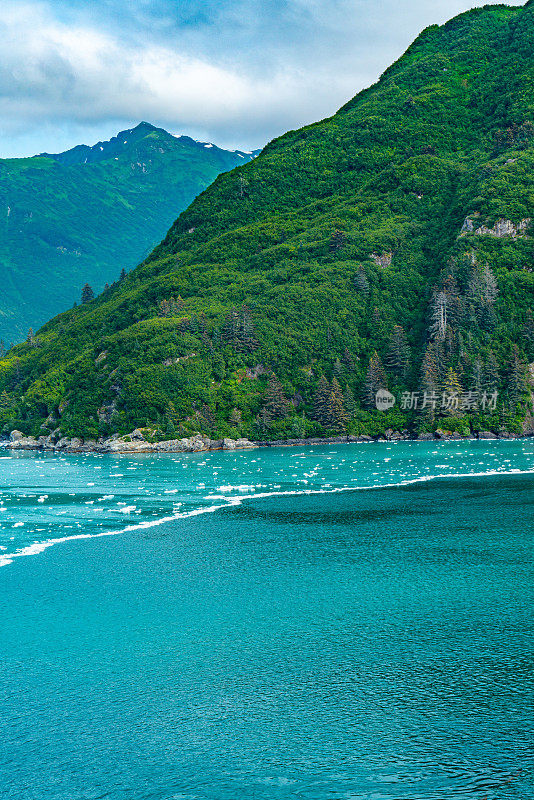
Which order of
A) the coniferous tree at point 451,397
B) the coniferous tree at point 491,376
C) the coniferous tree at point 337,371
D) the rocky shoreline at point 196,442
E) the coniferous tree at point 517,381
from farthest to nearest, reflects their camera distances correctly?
1. the coniferous tree at point 337,371
2. the coniferous tree at point 491,376
3. the coniferous tree at point 451,397
4. the coniferous tree at point 517,381
5. the rocky shoreline at point 196,442

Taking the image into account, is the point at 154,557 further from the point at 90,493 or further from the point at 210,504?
the point at 90,493

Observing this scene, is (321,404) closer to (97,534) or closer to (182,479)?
(182,479)

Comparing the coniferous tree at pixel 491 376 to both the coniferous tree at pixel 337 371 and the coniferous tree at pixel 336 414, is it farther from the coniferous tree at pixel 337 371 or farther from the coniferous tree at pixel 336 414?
the coniferous tree at pixel 337 371

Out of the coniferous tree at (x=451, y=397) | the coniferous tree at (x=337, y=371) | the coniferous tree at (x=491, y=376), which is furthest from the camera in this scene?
the coniferous tree at (x=337, y=371)

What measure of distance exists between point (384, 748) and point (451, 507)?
170 ft

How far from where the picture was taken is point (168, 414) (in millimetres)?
173250

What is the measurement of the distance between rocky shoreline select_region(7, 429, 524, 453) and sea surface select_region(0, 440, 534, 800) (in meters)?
93.2

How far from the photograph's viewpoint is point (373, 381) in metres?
189

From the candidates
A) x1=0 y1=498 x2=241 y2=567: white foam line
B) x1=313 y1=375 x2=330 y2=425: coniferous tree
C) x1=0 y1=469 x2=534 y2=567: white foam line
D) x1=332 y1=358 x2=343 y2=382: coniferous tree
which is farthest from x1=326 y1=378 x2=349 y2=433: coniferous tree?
x1=0 y1=498 x2=241 y2=567: white foam line

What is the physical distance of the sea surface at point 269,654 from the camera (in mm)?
23484

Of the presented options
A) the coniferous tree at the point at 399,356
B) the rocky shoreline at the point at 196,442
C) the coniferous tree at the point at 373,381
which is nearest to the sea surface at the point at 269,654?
the rocky shoreline at the point at 196,442

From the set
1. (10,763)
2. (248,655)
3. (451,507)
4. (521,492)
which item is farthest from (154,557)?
(521,492)

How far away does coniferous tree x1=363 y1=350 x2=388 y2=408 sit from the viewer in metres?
187

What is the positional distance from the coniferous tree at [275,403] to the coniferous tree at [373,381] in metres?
23.0
